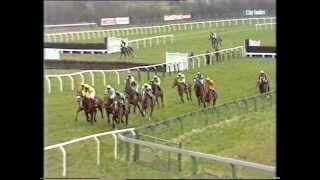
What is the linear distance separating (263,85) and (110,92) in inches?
24.8

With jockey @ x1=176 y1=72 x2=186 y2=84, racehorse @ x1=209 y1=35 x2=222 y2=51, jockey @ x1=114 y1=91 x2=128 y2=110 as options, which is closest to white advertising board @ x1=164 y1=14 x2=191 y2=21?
racehorse @ x1=209 y1=35 x2=222 y2=51

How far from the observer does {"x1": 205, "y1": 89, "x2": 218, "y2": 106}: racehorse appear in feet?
6.89

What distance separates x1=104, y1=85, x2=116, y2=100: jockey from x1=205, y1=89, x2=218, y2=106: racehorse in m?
0.39

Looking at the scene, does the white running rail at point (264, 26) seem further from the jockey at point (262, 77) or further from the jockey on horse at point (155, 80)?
the jockey on horse at point (155, 80)

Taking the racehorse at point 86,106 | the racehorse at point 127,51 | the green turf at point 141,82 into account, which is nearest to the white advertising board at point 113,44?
the racehorse at point 127,51

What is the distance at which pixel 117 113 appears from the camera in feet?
6.96

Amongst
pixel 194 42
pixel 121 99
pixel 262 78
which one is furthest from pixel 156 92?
pixel 262 78

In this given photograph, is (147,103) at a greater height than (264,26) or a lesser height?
lesser

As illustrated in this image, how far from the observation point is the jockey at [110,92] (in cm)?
211

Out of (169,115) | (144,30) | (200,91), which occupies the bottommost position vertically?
(169,115)

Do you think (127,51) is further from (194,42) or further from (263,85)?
(263,85)

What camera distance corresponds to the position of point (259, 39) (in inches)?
81.4
